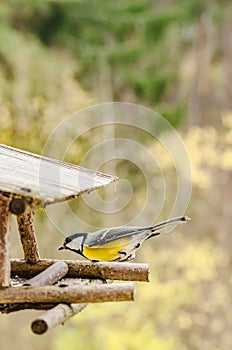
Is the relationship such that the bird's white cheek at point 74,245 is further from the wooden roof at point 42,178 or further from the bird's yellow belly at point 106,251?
the wooden roof at point 42,178

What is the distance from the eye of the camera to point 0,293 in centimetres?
88

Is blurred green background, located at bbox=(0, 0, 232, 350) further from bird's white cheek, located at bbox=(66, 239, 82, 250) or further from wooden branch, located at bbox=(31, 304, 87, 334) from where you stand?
wooden branch, located at bbox=(31, 304, 87, 334)

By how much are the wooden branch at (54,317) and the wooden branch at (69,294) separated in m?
0.02

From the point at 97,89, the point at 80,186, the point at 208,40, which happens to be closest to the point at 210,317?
the point at 97,89

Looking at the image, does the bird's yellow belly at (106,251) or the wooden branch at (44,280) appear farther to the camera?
Result: the bird's yellow belly at (106,251)

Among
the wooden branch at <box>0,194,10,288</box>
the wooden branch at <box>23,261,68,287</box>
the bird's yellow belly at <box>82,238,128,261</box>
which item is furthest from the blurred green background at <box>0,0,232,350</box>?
the wooden branch at <box>0,194,10,288</box>

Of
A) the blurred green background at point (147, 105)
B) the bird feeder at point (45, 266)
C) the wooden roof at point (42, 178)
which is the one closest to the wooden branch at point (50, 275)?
the bird feeder at point (45, 266)

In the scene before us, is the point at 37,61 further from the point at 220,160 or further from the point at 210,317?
the point at 210,317

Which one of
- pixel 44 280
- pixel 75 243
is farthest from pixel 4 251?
pixel 75 243

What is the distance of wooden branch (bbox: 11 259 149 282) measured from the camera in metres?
0.99

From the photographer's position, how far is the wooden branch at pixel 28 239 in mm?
1052

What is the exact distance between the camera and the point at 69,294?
2.77 ft

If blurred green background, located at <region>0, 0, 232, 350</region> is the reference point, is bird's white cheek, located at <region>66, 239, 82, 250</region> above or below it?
below

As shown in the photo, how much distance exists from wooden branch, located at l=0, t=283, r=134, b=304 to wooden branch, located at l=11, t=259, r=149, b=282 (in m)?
0.15
